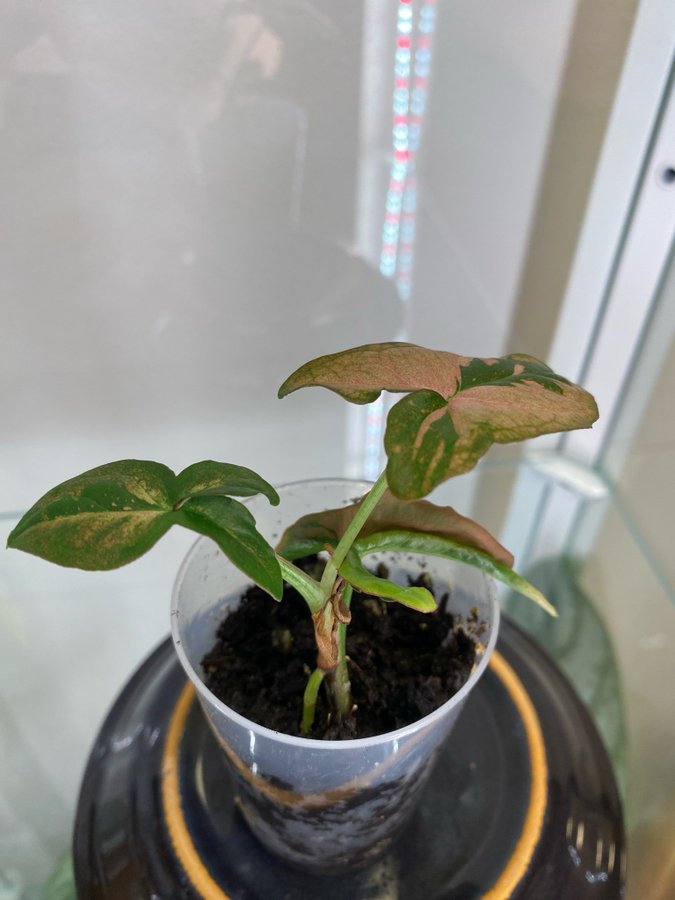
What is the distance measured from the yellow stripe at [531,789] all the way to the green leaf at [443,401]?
0.30 m

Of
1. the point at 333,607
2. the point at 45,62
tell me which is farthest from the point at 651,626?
the point at 45,62

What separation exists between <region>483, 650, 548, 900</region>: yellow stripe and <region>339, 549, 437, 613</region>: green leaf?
240 millimetres

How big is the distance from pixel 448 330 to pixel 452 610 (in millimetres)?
337

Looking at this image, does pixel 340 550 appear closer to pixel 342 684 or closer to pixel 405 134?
pixel 342 684

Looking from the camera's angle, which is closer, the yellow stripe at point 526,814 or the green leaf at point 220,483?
the green leaf at point 220,483

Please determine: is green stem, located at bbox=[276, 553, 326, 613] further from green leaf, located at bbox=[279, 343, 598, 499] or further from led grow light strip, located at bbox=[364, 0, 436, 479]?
led grow light strip, located at bbox=[364, 0, 436, 479]

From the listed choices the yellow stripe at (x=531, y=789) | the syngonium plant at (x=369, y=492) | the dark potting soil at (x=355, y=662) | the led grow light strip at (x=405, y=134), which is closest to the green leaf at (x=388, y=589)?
the syngonium plant at (x=369, y=492)

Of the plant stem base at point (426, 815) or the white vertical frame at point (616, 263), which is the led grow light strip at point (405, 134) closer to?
the white vertical frame at point (616, 263)

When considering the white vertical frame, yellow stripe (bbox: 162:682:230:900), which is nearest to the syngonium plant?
yellow stripe (bbox: 162:682:230:900)

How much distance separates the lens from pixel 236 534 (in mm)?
255

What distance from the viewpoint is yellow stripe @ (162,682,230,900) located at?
1.28ft

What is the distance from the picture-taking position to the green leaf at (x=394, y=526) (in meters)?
0.31

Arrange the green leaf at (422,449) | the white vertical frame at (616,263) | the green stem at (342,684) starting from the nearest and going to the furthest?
1. the green leaf at (422,449)
2. the green stem at (342,684)
3. the white vertical frame at (616,263)

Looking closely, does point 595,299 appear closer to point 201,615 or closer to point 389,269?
point 389,269
